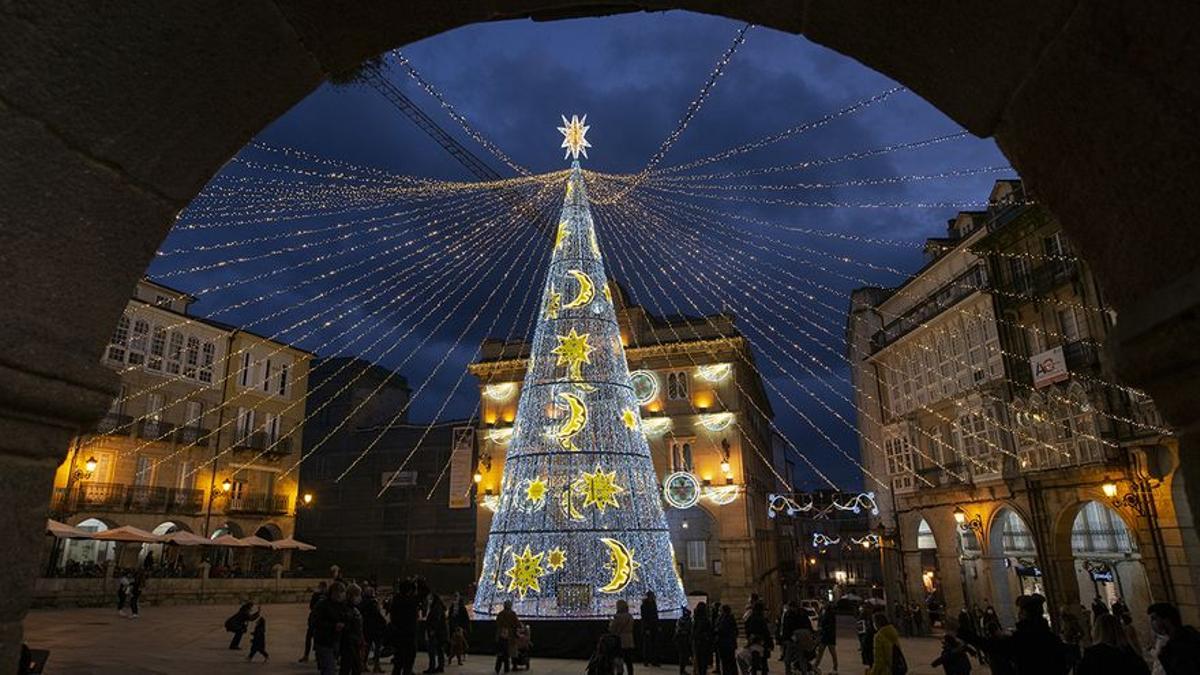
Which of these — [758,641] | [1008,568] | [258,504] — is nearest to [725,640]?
[758,641]

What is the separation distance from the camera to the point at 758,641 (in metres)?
10.7

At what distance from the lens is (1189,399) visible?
71.1 inches

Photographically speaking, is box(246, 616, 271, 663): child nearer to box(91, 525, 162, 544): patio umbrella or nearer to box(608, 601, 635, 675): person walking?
box(608, 601, 635, 675): person walking

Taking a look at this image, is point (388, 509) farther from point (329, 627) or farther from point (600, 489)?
point (329, 627)

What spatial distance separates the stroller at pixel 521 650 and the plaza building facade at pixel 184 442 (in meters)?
17.6

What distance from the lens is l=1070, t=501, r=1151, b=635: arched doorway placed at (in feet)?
59.3

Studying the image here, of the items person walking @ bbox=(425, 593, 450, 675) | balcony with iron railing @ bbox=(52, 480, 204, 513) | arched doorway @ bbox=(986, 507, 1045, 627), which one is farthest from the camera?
balcony with iron railing @ bbox=(52, 480, 204, 513)

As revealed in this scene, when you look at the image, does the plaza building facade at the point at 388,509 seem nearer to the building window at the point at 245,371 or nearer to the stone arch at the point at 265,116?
the building window at the point at 245,371

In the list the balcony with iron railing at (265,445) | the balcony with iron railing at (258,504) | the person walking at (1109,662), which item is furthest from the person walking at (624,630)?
the balcony with iron railing at (258,504)

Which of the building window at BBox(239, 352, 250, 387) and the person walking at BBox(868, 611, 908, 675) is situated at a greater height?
the building window at BBox(239, 352, 250, 387)

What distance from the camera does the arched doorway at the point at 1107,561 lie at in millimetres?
18062

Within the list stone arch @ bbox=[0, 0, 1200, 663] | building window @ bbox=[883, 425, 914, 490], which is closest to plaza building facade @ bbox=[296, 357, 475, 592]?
building window @ bbox=[883, 425, 914, 490]

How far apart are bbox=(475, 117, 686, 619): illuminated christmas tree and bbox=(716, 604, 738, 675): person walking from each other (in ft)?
5.86

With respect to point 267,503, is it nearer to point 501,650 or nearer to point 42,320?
point 501,650
